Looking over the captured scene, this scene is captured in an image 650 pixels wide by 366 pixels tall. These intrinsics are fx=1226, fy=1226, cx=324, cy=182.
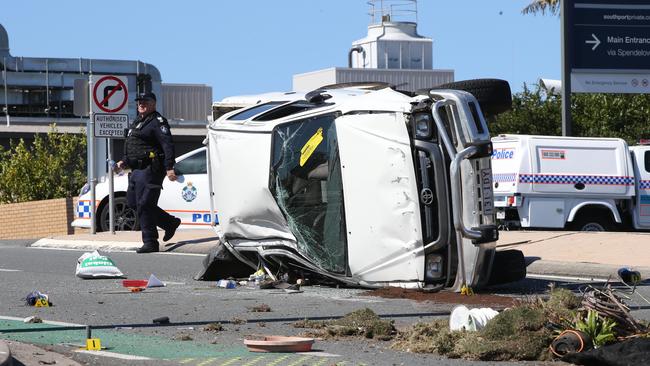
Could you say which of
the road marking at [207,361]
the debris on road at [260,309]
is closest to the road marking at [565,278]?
the debris on road at [260,309]

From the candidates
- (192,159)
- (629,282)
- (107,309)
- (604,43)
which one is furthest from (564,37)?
(107,309)

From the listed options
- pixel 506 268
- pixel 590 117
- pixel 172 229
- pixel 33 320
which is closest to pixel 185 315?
pixel 33 320

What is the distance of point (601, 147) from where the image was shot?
22.0m

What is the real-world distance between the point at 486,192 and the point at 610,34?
50.2ft

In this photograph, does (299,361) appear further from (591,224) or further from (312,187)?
(591,224)

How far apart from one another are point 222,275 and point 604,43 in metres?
14.7

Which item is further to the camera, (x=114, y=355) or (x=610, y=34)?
(x=610, y=34)

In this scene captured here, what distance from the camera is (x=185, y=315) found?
349 inches

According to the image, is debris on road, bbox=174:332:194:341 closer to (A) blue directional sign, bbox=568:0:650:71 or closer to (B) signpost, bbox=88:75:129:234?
(B) signpost, bbox=88:75:129:234

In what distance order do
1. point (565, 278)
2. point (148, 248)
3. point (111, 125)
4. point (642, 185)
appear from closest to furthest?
1. point (565, 278)
2. point (148, 248)
3. point (111, 125)
4. point (642, 185)

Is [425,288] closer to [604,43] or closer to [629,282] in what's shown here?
[629,282]

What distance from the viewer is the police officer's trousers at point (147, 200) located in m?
15.4

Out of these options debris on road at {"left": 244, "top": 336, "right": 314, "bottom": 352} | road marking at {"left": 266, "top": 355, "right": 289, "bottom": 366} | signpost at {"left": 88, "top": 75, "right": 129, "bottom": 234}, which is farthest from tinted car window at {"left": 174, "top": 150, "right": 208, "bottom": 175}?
road marking at {"left": 266, "top": 355, "right": 289, "bottom": 366}

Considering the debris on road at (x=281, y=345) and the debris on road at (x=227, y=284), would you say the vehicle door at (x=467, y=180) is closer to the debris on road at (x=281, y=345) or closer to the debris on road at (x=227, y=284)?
the debris on road at (x=227, y=284)
